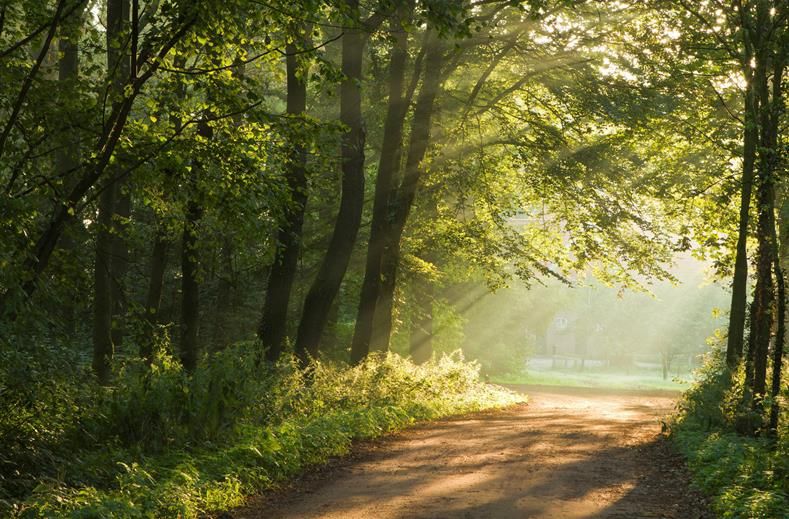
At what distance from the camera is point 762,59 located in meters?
13.2

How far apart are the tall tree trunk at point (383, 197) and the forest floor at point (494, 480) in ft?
14.7

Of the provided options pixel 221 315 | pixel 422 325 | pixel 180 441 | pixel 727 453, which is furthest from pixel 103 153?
pixel 422 325

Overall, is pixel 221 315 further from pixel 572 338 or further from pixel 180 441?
pixel 572 338

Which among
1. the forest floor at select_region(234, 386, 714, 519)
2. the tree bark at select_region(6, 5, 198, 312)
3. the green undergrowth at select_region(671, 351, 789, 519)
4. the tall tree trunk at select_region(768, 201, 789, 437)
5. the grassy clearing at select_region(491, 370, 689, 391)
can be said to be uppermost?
the tree bark at select_region(6, 5, 198, 312)

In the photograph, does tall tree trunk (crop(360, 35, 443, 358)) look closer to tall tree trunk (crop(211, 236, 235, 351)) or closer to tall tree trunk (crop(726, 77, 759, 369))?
tall tree trunk (crop(211, 236, 235, 351))

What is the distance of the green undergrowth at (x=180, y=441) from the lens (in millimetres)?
7493

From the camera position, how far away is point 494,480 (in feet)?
34.0

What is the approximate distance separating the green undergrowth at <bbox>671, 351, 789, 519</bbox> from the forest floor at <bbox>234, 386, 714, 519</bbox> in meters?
0.27

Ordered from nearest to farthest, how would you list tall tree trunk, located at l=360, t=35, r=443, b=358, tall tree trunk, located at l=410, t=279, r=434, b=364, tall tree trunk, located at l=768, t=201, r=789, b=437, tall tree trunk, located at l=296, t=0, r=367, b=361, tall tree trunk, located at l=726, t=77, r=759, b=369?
tall tree trunk, located at l=768, t=201, r=789, b=437 < tall tree trunk, located at l=726, t=77, r=759, b=369 < tall tree trunk, located at l=296, t=0, r=367, b=361 < tall tree trunk, located at l=360, t=35, r=443, b=358 < tall tree trunk, located at l=410, t=279, r=434, b=364

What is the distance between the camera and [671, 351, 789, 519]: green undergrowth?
27.8 feet

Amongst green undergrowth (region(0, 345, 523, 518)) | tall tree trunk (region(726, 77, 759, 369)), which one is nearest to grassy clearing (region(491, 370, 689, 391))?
tall tree trunk (region(726, 77, 759, 369))

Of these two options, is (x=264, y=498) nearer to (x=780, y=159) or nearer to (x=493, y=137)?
(x=780, y=159)

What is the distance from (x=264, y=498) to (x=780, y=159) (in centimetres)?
844

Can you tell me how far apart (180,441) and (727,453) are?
6999 mm
